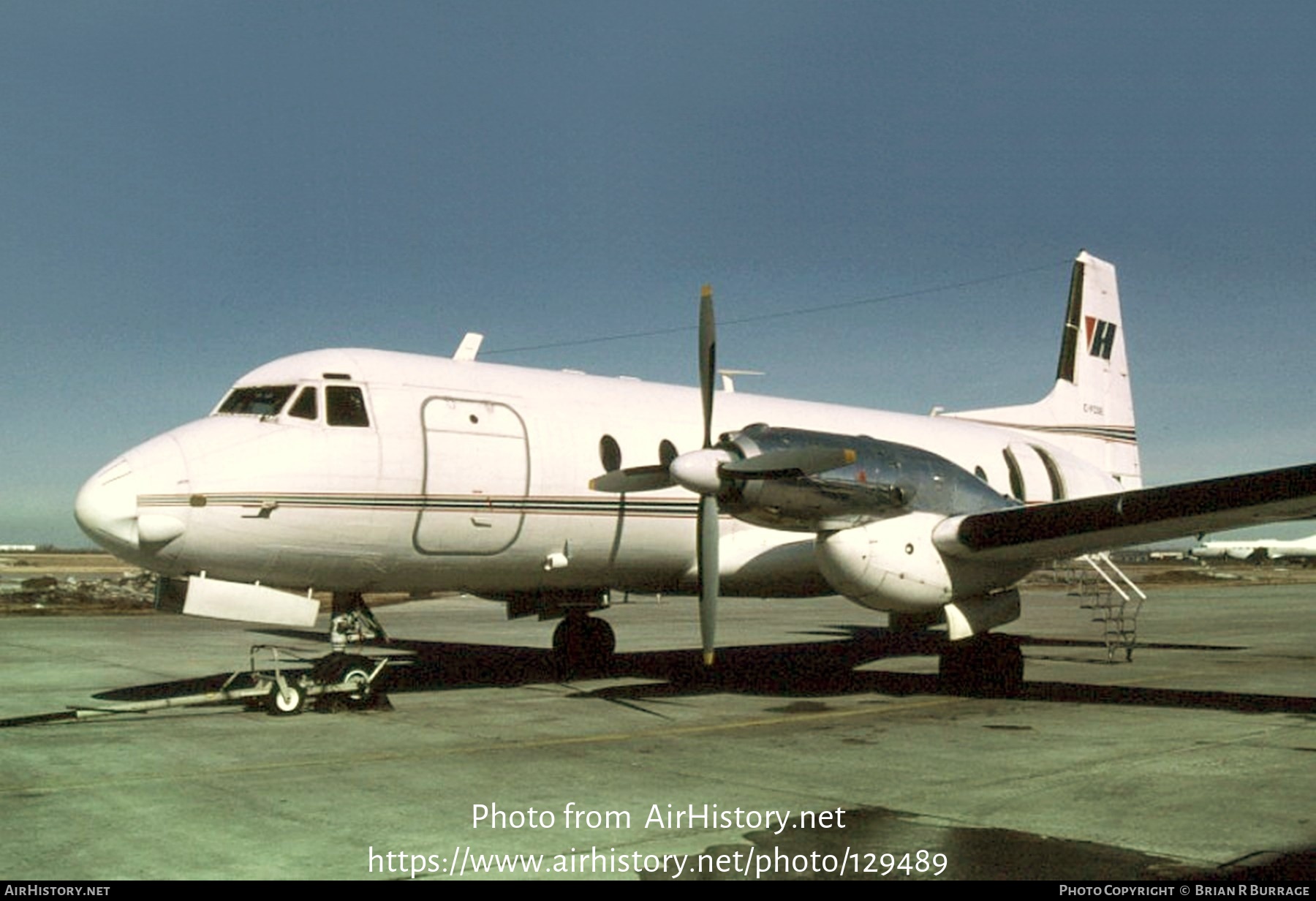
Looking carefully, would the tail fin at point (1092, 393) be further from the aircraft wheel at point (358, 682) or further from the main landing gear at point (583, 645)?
the aircraft wheel at point (358, 682)

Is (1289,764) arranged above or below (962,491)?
below

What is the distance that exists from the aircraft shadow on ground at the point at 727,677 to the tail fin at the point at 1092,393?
12.4ft

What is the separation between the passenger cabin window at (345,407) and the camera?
38.7 feet

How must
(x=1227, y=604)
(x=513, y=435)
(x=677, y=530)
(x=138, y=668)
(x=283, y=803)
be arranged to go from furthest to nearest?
(x=1227, y=604) < (x=138, y=668) < (x=677, y=530) < (x=513, y=435) < (x=283, y=803)

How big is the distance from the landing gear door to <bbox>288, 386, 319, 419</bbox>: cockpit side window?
1149 millimetres

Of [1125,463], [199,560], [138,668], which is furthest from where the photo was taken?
[1125,463]

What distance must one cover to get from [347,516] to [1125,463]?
53.1ft

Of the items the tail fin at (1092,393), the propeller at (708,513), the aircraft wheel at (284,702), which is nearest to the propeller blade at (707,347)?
the propeller at (708,513)

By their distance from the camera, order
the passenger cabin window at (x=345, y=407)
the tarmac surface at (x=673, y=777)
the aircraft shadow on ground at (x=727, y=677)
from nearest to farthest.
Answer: the tarmac surface at (x=673, y=777)
the passenger cabin window at (x=345, y=407)
the aircraft shadow on ground at (x=727, y=677)

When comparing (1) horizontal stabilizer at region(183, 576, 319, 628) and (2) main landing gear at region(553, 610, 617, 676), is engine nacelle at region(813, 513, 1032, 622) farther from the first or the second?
(1) horizontal stabilizer at region(183, 576, 319, 628)

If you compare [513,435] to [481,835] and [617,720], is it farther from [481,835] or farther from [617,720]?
[481,835]

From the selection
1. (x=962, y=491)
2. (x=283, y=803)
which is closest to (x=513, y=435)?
(x=962, y=491)

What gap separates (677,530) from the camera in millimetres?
14180

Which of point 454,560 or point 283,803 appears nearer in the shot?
point 283,803
